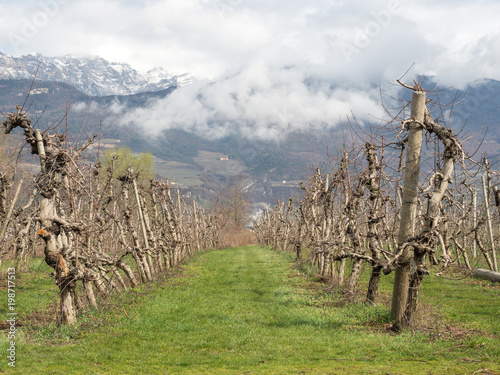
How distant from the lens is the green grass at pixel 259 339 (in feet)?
24.7

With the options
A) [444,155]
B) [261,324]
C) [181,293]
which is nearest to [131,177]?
[181,293]

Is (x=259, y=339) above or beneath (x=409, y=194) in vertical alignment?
beneath

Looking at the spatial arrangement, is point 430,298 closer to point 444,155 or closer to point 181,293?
point 444,155

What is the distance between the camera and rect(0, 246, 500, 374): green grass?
296 inches

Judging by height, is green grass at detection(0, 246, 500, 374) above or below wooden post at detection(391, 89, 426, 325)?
below

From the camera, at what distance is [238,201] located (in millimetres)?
83812

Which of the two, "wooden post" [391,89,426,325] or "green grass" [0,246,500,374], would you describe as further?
"wooden post" [391,89,426,325]

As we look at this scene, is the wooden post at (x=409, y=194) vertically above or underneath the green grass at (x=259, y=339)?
above

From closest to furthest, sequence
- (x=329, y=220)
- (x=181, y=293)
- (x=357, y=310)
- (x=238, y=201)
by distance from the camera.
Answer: (x=357, y=310) → (x=181, y=293) → (x=329, y=220) → (x=238, y=201)

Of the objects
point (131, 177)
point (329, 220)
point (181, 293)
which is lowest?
point (181, 293)

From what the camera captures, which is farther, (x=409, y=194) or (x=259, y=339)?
(x=409, y=194)

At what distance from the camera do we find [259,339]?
31.9 feet

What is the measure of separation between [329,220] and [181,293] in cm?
784

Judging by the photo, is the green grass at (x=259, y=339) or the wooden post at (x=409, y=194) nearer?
the green grass at (x=259, y=339)
